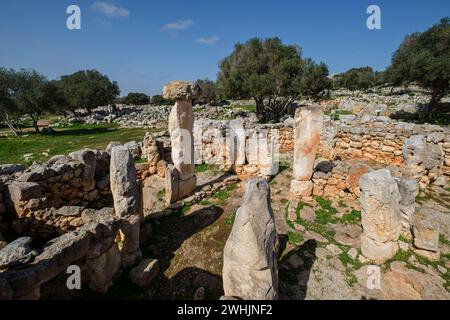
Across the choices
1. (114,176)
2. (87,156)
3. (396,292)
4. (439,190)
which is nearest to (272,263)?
(396,292)

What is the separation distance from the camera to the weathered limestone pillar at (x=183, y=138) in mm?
8242

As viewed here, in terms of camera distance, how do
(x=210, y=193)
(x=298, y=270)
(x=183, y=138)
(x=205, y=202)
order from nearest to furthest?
(x=298, y=270) → (x=205, y=202) → (x=183, y=138) → (x=210, y=193)

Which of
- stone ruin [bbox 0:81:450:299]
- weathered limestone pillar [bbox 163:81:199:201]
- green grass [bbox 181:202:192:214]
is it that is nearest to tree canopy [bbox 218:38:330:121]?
stone ruin [bbox 0:81:450:299]

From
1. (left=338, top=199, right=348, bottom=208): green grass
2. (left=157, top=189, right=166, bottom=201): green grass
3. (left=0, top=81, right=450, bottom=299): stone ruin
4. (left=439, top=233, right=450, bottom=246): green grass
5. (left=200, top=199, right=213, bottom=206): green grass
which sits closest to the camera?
(left=0, top=81, right=450, bottom=299): stone ruin

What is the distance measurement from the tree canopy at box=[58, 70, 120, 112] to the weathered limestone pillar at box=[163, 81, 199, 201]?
3118cm

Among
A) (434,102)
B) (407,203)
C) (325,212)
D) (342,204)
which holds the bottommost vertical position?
(325,212)

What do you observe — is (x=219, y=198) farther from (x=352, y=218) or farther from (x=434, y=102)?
(x=434, y=102)

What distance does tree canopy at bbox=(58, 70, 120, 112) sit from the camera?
34.5 meters

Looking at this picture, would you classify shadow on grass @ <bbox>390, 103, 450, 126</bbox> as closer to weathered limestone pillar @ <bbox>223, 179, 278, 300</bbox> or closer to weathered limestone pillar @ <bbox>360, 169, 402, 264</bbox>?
weathered limestone pillar @ <bbox>360, 169, 402, 264</bbox>

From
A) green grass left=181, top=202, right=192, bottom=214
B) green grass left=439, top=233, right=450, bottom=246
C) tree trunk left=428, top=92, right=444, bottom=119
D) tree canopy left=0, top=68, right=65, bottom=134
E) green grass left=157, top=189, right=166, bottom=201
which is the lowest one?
green grass left=439, top=233, right=450, bottom=246

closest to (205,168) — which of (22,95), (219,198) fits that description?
(219,198)

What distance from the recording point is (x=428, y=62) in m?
19.1

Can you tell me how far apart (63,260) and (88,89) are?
36906 mm
